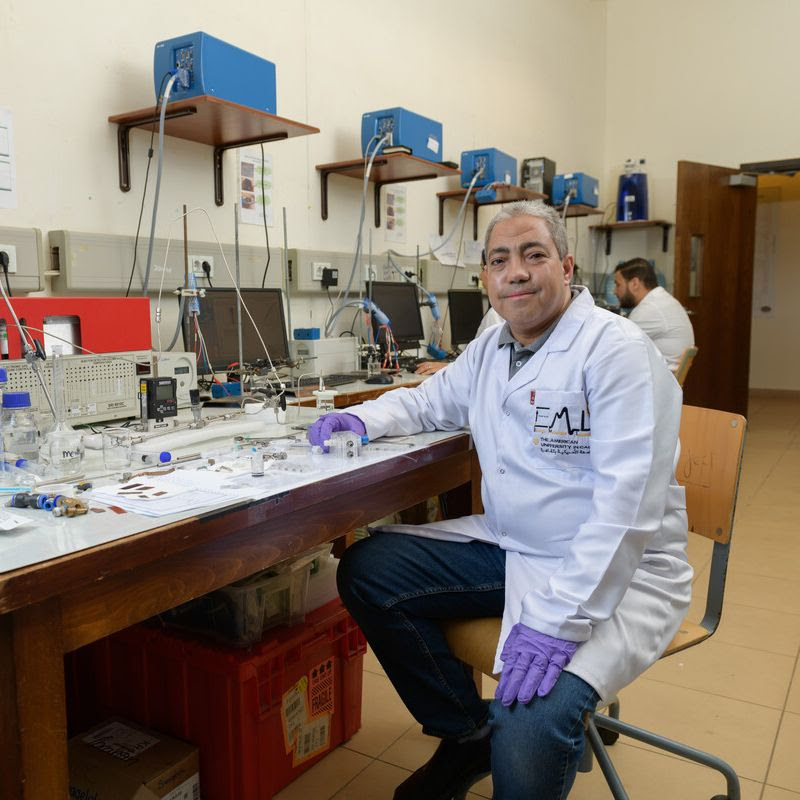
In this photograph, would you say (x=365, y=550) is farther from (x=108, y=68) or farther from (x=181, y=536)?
(x=108, y=68)

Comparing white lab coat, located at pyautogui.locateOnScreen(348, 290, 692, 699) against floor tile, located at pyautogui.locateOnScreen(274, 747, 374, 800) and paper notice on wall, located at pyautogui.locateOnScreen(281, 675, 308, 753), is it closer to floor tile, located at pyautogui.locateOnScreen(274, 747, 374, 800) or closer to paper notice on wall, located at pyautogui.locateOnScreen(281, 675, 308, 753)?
A: paper notice on wall, located at pyautogui.locateOnScreen(281, 675, 308, 753)

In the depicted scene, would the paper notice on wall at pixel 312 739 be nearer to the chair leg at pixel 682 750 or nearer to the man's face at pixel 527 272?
the chair leg at pixel 682 750

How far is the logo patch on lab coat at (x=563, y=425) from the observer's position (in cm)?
128

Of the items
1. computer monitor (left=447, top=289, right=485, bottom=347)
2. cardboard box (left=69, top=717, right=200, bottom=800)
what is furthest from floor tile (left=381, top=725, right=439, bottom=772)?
computer monitor (left=447, top=289, right=485, bottom=347)

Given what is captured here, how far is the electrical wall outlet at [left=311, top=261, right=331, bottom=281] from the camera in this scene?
3.06 metres

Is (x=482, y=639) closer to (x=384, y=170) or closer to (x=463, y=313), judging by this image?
(x=384, y=170)

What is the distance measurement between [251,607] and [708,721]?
1.16m

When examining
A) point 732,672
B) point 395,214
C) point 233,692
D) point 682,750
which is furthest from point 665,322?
point 233,692

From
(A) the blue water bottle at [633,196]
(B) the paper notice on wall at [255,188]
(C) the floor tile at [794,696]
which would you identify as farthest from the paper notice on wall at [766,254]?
(C) the floor tile at [794,696]

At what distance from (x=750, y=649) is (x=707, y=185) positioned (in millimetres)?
3964

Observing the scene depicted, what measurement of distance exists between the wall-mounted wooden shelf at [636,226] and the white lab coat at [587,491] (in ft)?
15.4

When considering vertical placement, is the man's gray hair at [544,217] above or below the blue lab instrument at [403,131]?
below

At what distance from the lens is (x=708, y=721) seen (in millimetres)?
1799

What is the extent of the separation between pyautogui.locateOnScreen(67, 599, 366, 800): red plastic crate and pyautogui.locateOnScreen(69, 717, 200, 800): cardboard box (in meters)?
0.04
